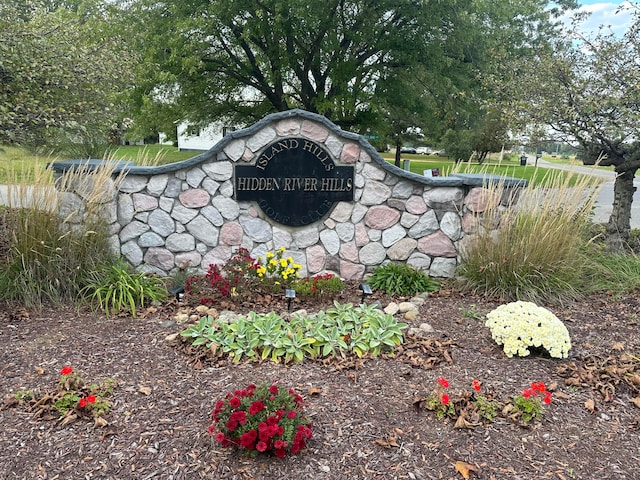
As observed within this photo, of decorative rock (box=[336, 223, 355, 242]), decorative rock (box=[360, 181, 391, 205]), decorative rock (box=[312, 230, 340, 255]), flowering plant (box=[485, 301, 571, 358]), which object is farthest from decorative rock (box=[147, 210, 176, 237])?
flowering plant (box=[485, 301, 571, 358])

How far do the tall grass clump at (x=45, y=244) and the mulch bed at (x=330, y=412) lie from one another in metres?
0.32

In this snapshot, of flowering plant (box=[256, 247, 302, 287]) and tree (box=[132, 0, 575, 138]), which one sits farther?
tree (box=[132, 0, 575, 138])

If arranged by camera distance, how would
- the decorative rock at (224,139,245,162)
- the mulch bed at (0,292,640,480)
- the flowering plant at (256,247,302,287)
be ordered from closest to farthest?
the mulch bed at (0,292,640,480) < the flowering plant at (256,247,302,287) < the decorative rock at (224,139,245,162)

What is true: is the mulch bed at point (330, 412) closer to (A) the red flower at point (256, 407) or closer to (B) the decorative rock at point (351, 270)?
(A) the red flower at point (256, 407)

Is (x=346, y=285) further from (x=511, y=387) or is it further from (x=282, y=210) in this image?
(x=511, y=387)

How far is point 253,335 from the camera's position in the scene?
3539 mm

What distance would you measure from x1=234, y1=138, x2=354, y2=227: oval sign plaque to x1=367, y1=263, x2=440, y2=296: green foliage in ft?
2.74

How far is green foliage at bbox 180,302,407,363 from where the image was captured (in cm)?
342

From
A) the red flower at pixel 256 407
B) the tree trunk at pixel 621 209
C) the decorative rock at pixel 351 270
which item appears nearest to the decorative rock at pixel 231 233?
the decorative rock at pixel 351 270

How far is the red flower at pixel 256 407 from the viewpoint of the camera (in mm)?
2361

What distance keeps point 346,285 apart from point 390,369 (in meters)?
1.91

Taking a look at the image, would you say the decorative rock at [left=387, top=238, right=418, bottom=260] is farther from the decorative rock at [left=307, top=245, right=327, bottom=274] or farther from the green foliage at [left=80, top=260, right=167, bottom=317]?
the green foliage at [left=80, top=260, right=167, bottom=317]

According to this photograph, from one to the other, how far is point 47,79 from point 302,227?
9.35 feet

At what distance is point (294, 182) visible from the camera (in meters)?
5.07
